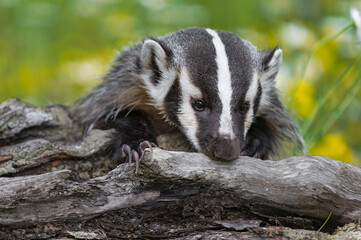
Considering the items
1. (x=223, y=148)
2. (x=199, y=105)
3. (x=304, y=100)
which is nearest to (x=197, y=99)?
(x=199, y=105)

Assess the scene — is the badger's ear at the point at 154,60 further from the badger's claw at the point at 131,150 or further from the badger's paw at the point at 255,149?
the badger's paw at the point at 255,149

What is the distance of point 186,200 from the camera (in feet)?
8.55

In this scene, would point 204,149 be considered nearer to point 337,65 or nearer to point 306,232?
point 306,232

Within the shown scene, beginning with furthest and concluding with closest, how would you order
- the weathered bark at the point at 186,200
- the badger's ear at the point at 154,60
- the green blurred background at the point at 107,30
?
the green blurred background at the point at 107,30, the badger's ear at the point at 154,60, the weathered bark at the point at 186,200

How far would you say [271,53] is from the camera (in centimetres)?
347

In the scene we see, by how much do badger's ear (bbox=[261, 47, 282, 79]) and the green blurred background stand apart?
7.00 feet

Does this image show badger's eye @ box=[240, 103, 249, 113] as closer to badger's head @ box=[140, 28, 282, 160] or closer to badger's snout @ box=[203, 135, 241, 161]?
badger's head @ box=[140, 28, 282, 160]

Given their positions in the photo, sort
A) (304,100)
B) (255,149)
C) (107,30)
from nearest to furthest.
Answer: (255,149)
(304,100)
(107,30)

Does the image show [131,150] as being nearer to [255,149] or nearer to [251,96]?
[251,96]

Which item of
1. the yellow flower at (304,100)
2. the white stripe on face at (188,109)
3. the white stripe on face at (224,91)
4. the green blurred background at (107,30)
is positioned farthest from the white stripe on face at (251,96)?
the green blurred background at (107,30)

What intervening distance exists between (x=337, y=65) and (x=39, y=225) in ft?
13.4

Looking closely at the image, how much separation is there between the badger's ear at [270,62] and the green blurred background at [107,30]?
213cm

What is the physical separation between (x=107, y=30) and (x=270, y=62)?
392 cm

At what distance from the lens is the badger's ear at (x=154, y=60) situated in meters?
3.24
